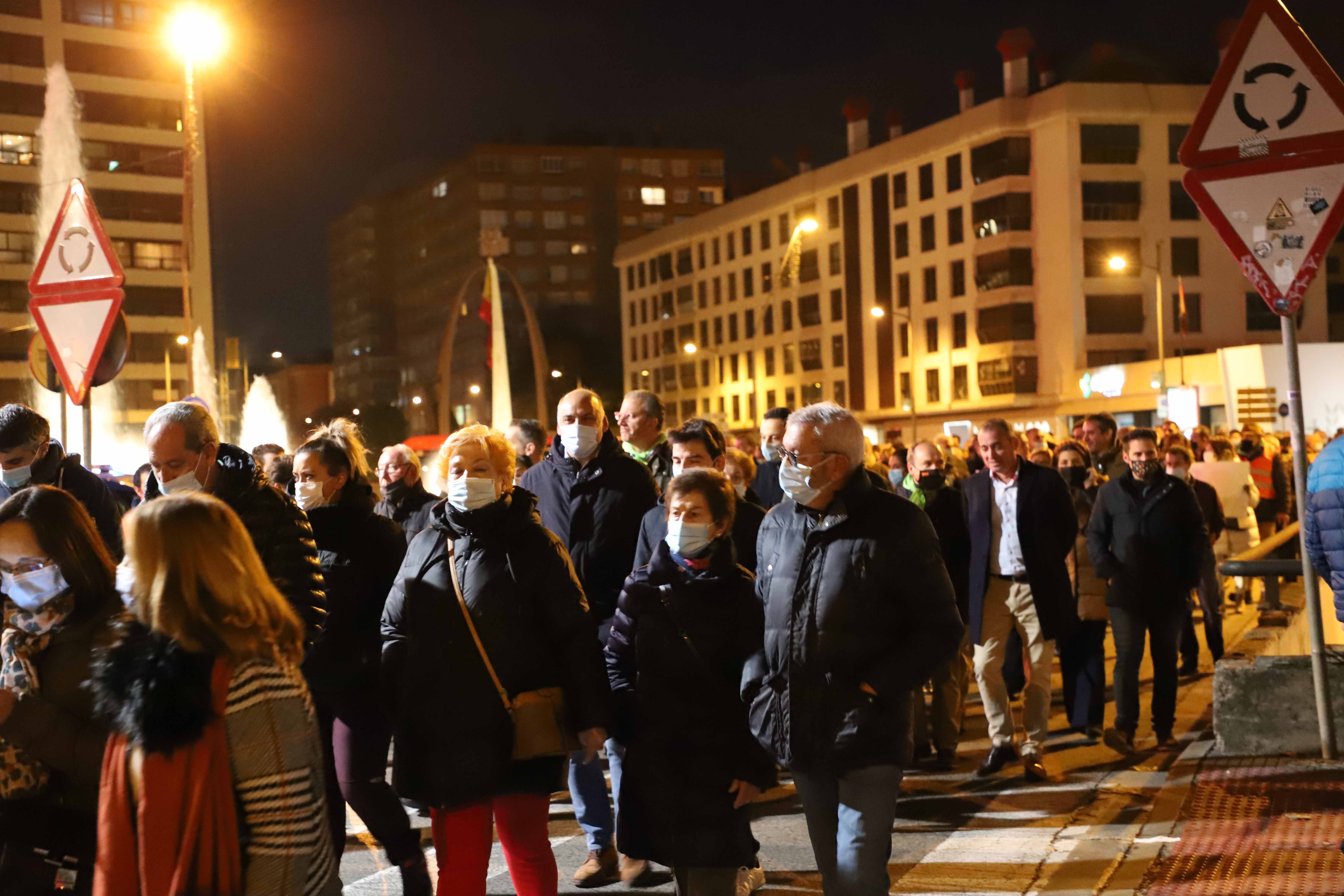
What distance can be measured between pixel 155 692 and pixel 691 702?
218 cm

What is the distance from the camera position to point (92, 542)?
3.57 meters

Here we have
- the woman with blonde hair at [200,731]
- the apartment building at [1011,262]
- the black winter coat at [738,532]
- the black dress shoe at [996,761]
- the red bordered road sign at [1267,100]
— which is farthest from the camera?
the apartment building at [1011,262]

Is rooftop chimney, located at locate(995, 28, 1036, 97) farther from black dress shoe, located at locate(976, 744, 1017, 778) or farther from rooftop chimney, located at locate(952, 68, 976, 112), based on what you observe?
black dress shoe, located at locate(976, 744, 1017, 778)

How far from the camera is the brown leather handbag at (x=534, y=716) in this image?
468 cm

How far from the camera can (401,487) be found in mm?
7891

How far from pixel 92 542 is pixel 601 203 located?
124363mm

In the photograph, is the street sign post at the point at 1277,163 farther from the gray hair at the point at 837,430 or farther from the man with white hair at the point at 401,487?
the man with white hair at the point at 401,487

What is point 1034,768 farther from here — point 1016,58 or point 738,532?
point 1016,58

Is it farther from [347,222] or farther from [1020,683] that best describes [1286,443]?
[347,222]

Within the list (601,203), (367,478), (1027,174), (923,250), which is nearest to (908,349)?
(923,250)

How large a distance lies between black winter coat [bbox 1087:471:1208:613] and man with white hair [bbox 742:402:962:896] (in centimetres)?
469

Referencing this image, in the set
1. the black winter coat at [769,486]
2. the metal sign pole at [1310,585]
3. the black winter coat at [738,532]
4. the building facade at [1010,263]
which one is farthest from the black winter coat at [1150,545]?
the building facade at [1010,263]

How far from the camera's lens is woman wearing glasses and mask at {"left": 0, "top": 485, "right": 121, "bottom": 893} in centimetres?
329

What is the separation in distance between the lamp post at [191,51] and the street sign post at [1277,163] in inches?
403
